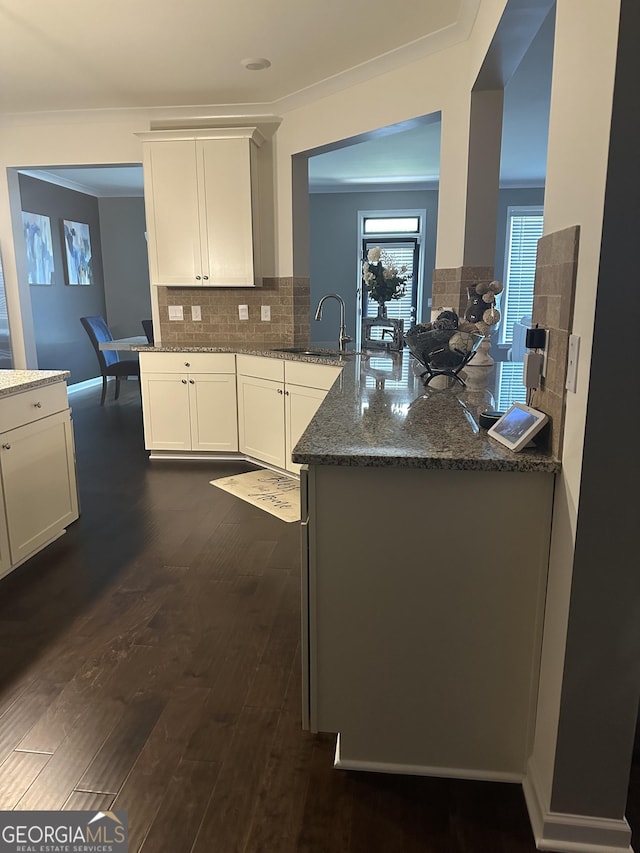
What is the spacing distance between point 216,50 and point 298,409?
2171 mm

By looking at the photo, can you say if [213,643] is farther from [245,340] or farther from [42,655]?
[245,340]

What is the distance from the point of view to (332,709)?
162 cm

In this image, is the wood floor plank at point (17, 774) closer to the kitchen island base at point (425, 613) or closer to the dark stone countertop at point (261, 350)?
the kitchen island base at point (425, 613)

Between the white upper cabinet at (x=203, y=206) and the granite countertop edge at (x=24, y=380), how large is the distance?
5.74 feet

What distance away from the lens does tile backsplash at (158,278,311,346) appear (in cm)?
472

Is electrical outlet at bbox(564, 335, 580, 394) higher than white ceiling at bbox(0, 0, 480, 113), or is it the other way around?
white ceiling at bbox(0, 0, 480, 113)

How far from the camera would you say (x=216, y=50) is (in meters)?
3.40

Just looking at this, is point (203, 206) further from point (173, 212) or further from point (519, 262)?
point (519, 262)

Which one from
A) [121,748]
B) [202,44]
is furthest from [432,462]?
[202,44]

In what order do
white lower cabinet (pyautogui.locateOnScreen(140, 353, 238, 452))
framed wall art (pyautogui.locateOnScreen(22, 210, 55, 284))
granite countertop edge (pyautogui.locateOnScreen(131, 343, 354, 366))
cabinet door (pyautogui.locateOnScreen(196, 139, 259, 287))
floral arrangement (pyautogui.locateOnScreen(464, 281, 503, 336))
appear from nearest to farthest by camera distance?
1. floral arrangement (pyautogui.locateOnScreen(464, 281, 503, 336))
2. granite countertop edge (pyautogui.locateOnScreen(131, 343, 354, 366))
3. cabinet door (pyautogui.locateOnScreen(196, 139, 259, 287))
4. white lower cabinet (pyautogui.locateOnScreen(140, 353, 238, 452))
5. framed wall art (pyautogui.locateOnScreen(22, 210, 55, 284))

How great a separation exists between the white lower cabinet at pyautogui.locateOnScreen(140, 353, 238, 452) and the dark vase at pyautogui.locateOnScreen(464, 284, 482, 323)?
6.36 feet

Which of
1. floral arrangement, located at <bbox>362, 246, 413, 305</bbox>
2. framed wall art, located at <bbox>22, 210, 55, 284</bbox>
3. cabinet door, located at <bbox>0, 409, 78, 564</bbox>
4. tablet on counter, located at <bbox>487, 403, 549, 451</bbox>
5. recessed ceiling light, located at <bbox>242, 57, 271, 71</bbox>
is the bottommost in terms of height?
cabinet door, located at <bbox>0, 409, 78, 564</bbox>

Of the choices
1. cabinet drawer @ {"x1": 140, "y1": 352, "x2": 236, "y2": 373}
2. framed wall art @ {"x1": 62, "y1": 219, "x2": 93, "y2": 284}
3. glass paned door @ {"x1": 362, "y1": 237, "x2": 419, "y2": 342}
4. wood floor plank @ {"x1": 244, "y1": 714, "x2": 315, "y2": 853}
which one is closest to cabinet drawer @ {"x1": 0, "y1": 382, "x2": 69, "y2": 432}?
cabinet drawer @ {"x1": 140, "y1": 352, "x2": 236, "y2": 373}

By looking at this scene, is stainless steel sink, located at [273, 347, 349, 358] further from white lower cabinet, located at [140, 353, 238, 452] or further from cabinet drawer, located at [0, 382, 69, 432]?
cabinet drawer, located at [0, 382, 69, 432]
